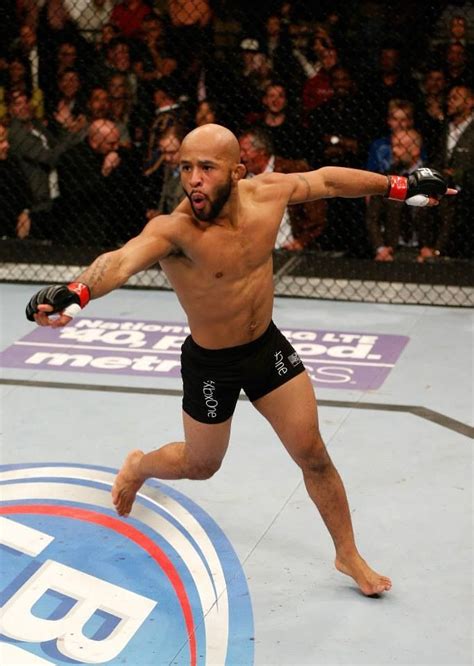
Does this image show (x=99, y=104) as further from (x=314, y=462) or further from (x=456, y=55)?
(x=314, y=462)

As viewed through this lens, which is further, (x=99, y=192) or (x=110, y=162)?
(x=99, y=192)

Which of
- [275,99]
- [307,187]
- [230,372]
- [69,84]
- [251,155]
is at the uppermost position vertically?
[307,187]

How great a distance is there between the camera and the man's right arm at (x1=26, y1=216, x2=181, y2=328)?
236 cm

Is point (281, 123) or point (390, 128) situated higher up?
point (281, 123)

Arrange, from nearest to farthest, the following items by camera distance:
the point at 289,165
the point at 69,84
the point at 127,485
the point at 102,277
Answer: the point at 102,277, the point at 127,485, the point at 289,165, the point at 69,84

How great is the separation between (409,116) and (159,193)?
153 cm

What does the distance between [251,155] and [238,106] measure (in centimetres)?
35

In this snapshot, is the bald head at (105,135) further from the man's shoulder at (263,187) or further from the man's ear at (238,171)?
the man's ear at (238,171)

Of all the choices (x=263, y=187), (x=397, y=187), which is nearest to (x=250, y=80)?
(x=397, y=187)

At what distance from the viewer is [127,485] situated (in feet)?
11.3

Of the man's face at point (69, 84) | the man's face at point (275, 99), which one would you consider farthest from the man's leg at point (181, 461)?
the man's face at point (69, 84)

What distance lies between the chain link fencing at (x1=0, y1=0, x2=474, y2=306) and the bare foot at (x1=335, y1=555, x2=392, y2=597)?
116 inches

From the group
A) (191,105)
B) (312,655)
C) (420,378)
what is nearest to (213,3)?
(191,105)

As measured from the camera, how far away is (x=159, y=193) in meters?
6.49
